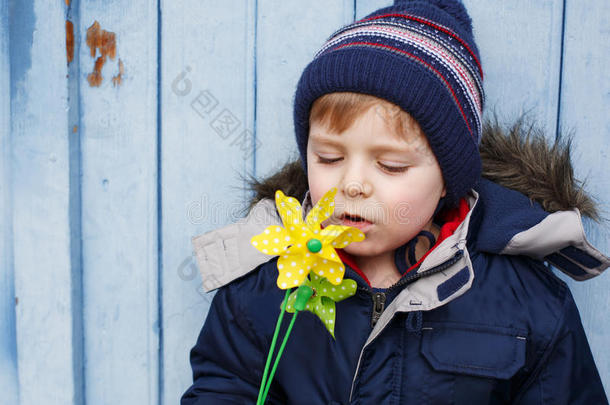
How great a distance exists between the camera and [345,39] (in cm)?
89

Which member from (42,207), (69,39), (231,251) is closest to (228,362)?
(231,251)

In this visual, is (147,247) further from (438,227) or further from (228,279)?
(438,227)

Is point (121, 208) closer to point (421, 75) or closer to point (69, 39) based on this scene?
point (69, 39)

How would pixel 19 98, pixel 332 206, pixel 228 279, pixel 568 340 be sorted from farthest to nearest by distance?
1. pixel 19 98
2. pixel 228 279
3. pixel 568 340
4. pixel 332 206

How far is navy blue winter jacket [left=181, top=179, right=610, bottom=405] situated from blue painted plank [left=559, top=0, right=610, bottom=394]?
22 cm

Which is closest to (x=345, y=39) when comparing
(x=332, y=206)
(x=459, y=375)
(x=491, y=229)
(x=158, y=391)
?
(x=332, y=206)

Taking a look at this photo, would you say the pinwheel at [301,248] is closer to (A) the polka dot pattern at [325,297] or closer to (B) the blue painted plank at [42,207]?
(A) the polka dot pattern at [325,297]

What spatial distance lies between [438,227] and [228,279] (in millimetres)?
436

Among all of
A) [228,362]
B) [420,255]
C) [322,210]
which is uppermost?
[322,210]

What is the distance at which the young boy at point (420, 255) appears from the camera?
32.7 inches

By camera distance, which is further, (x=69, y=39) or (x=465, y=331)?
(x=69, y=39)

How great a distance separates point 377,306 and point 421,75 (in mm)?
402

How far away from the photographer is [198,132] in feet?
3.79

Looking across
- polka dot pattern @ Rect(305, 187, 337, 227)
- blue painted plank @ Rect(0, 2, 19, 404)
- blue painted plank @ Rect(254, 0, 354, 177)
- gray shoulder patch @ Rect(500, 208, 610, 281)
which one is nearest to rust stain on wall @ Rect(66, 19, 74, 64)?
blue painted plank @ Rect(0, 2, 19, 404)
